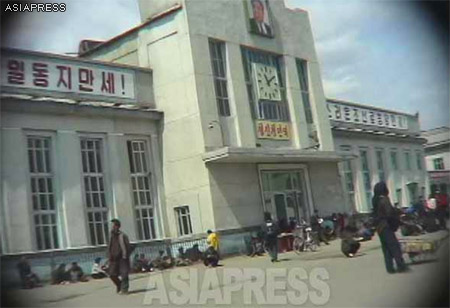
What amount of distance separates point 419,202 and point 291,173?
3.62 feet

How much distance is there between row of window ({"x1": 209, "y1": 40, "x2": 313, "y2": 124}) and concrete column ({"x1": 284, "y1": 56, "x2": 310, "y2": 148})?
0.05 m

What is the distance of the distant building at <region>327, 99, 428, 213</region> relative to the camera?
11.7 ft

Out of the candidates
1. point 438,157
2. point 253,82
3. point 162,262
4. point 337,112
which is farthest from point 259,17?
point 162,262

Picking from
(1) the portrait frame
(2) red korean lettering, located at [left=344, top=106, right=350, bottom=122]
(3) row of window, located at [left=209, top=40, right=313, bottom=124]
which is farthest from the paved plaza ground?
(1) the portrait frame

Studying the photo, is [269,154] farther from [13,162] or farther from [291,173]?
[13,162]

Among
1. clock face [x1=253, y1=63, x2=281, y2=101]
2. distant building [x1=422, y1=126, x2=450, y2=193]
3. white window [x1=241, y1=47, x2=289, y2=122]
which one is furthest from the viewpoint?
white window [x1=241, y1=47, x2=289, y2=122]

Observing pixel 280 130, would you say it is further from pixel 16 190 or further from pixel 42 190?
pixel 16 190

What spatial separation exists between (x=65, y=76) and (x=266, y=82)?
1.60 meters

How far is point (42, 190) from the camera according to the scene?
3.03 metres

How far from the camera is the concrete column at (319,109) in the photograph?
3986 mm

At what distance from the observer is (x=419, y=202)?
349cm

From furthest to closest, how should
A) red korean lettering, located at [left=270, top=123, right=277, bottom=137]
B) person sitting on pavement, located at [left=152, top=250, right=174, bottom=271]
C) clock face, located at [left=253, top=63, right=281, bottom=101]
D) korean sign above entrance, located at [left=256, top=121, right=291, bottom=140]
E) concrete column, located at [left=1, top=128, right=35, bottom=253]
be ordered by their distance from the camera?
red korean lettering, located at [left=270, top=123, right=277, bottom=137], korean sign above entrance, located at [left=256, top=121, right=291, bottom=140], clock face, located at [left=253, top=63, right=281, bottom=101], person sitting on pavement, located at [left=152, top=250, right=174, bottom=271], concrete column, located at [left=1, top=128, right=35, bottom=253]

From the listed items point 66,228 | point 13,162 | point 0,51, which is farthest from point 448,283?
point 0,51

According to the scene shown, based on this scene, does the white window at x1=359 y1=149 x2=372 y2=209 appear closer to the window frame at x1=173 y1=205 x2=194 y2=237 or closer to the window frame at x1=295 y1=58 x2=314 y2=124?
the window frame at x1=295 y1=58 x2=314 y2=124
